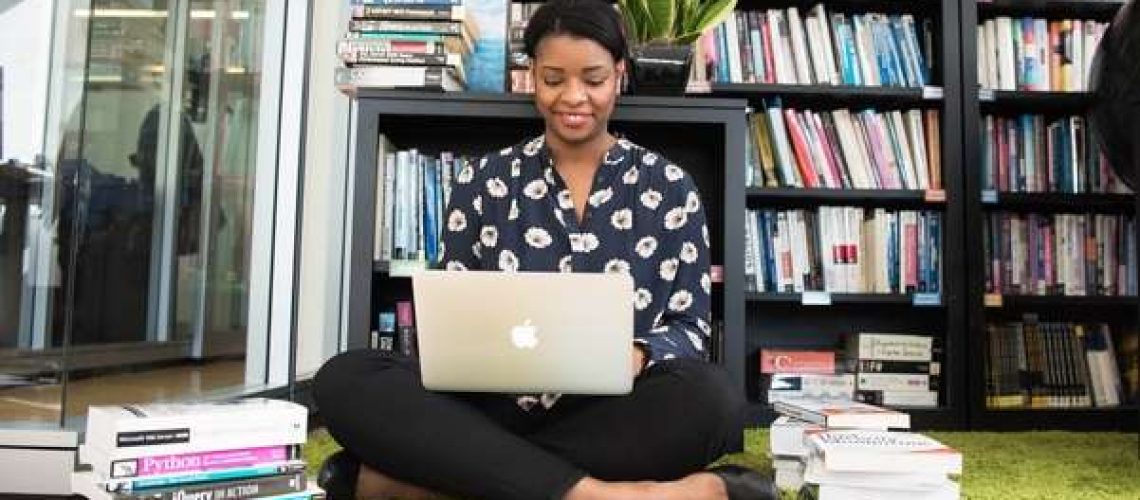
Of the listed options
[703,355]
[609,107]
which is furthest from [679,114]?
[703,355]

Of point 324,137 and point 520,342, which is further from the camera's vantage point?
point 324,137

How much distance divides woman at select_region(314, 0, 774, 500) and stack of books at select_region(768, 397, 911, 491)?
0.09 m

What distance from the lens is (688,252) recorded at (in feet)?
4.80

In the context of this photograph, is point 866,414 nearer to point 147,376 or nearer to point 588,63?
point 588,63

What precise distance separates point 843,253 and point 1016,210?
1.86 feet

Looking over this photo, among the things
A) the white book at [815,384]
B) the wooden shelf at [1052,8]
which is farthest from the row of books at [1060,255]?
the wooden shelf at [1052,8]

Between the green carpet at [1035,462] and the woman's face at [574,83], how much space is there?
0.71 metres

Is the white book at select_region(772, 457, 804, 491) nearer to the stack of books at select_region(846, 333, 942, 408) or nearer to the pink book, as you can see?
the pink book

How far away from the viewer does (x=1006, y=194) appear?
245cm

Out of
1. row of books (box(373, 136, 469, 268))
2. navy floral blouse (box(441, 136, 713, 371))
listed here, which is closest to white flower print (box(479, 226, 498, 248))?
navy floral blouse (box(441, 136, 713, 371))

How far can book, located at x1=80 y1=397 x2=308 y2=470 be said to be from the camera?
1.03m

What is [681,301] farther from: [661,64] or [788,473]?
[661,64]

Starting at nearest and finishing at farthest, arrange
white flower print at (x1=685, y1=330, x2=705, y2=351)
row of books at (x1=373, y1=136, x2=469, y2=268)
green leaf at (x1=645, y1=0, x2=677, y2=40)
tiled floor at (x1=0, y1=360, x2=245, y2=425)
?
white flower print at (x1=685, y1=330, x2=705, y2=351) → tiled floor at (x1=0, y1=360, x2=245, y2=425) → green leaf at (x1=645, y1=0, x2=677, y2=40) → row of books at (x1=373, y1=136, x2=469, y2=268)

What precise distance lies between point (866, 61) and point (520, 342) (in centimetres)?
183
